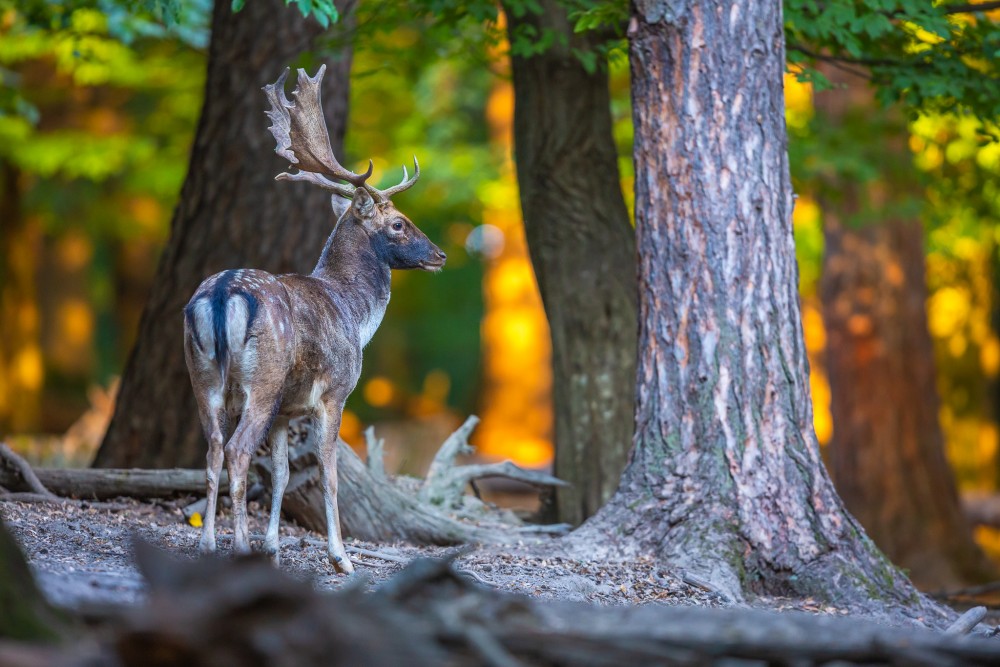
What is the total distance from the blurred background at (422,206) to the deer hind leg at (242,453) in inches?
305

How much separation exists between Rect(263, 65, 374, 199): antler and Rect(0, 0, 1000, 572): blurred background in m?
6.11

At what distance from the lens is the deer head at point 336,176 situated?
6656 millimetres

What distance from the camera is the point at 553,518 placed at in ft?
29.0

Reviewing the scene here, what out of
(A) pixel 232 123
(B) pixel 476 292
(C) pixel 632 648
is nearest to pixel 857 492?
(A) pixel 232 123

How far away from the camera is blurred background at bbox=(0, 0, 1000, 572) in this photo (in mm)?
13094

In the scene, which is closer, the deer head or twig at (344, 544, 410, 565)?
twig at (344, 544, 410, 565)

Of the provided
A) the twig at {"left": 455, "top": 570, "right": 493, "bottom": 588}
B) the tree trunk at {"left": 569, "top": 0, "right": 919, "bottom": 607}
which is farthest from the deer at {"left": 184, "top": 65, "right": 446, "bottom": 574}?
the tree trunk at {"left": 569, "top": 0, "right": 919, "bottom": 607}

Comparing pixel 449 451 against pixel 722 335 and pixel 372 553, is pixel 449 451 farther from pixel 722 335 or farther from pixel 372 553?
pixel 722 335

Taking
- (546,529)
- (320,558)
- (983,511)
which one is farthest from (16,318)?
(983,511)

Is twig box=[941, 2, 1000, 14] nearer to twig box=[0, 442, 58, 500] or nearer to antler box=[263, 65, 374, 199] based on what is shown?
antler box=[263, 65, 374, 199]

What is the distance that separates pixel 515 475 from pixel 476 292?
2625 cm

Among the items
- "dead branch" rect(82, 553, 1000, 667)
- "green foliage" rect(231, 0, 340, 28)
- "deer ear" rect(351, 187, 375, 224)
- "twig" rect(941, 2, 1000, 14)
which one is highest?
"twig" rect(941, 2, 1000, 14)

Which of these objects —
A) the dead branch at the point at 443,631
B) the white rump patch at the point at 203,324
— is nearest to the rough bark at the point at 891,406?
the white rump patch at the point at 203,324

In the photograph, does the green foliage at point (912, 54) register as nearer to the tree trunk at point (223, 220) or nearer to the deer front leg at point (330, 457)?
the tree trunk at point (223, 220)
